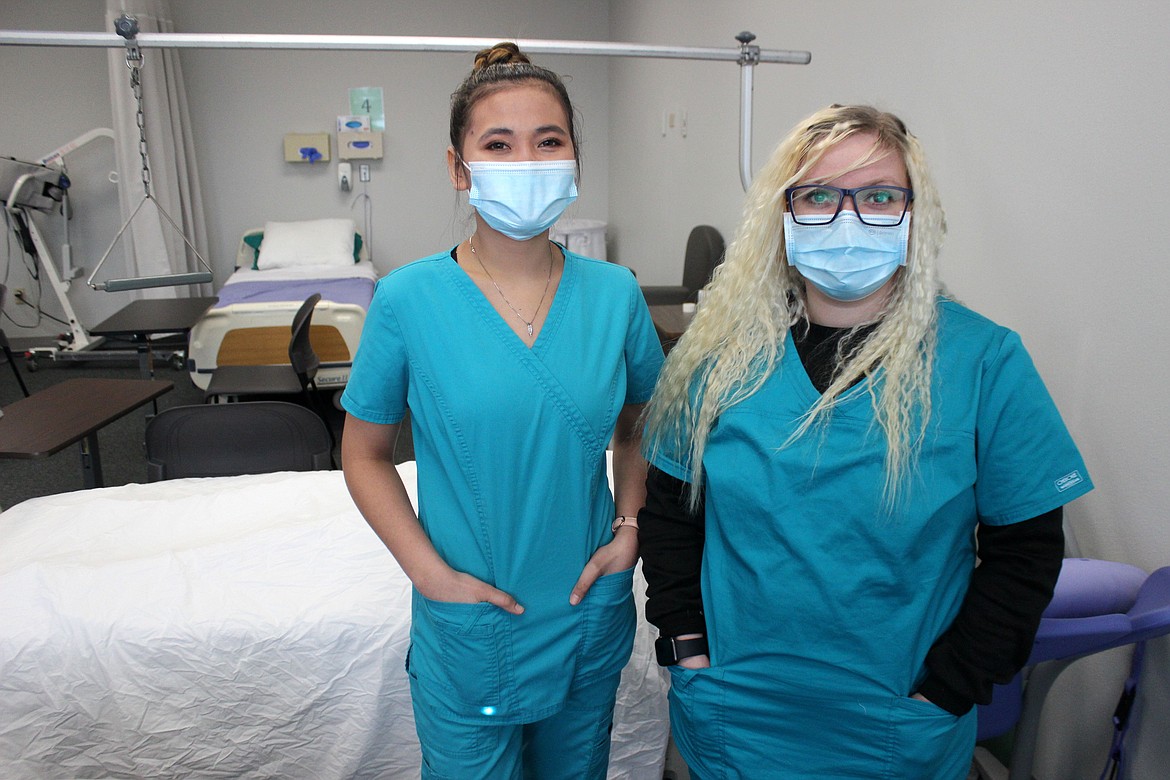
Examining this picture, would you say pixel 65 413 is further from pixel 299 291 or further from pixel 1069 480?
pixel 1069 480

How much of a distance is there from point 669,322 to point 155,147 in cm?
388

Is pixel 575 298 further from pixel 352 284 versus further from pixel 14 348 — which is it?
pixel 14 348

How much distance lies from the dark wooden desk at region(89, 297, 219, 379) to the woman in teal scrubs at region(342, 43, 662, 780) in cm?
297

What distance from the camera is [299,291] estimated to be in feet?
15.8

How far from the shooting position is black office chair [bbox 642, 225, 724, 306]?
394cm

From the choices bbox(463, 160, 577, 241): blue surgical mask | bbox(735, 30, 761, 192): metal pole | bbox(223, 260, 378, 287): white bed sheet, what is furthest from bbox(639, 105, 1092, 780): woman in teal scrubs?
bbox(223, 260, 378, 287): white bed sheet

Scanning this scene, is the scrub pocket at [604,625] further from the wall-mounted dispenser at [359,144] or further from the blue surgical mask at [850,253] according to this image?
the wall-mounted dispenser at [359,144]

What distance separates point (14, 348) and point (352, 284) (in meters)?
2.69

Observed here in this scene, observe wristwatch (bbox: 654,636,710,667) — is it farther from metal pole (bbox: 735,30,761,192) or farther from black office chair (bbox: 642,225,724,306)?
black office chair (bbox: 642,225,724,306)

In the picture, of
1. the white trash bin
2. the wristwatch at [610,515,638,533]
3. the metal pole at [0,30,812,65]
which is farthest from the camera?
the white trash bin

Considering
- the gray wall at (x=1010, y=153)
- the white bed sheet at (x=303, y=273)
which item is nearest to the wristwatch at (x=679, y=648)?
the gray wall at (x=1010, y=153)

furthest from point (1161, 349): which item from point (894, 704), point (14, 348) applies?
point (14, 348)

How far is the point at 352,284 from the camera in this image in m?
5.04

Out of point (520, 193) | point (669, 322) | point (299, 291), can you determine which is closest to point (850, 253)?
point (520, 193)
